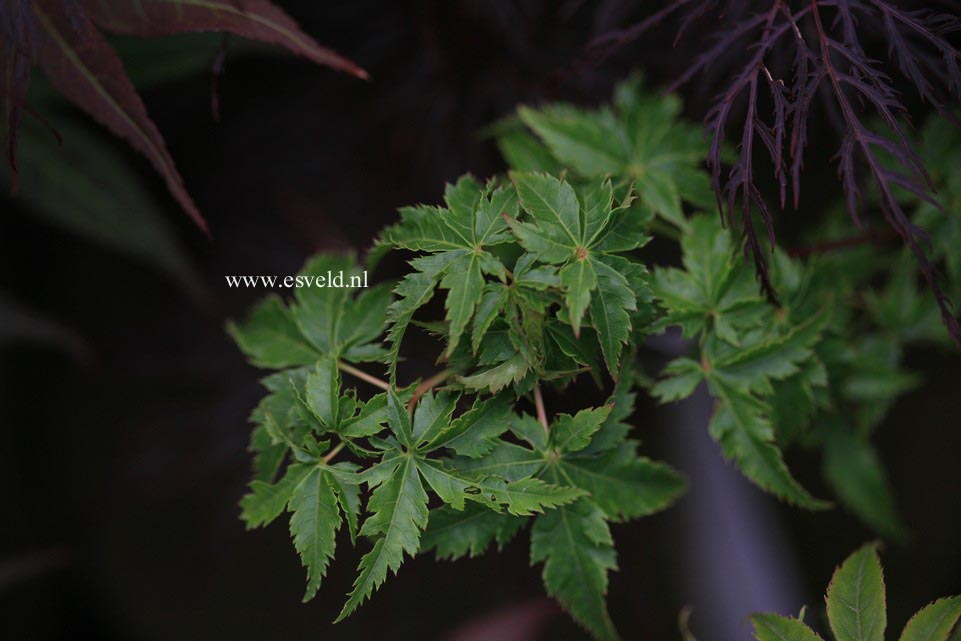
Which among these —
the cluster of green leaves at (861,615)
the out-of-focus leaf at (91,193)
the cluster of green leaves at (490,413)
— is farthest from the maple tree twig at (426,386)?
the out-of-focus leaf at (91,193)

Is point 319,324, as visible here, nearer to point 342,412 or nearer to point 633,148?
point 342,412

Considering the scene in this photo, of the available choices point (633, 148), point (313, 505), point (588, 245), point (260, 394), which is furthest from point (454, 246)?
point (260, 394)

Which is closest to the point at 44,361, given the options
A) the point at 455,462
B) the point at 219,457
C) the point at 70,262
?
the point at 70,262

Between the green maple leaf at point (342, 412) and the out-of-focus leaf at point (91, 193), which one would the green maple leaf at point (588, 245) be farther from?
the out-of-focus leaf at point (91, 193)

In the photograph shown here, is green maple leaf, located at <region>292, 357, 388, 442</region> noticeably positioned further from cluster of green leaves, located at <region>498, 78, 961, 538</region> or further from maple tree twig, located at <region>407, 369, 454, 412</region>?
cluster of green leaves, located at <region>498, 78, 961, 538</region>

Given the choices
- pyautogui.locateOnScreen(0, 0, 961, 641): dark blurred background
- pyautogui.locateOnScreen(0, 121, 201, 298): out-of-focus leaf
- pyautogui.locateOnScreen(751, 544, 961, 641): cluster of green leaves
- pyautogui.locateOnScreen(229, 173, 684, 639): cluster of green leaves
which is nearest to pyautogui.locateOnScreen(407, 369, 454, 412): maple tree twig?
pyautogui.locateOnScreen(229, 173, 684, 639): cluster of green leaves

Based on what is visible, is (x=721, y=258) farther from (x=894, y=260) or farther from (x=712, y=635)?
(x=712, y=635)
